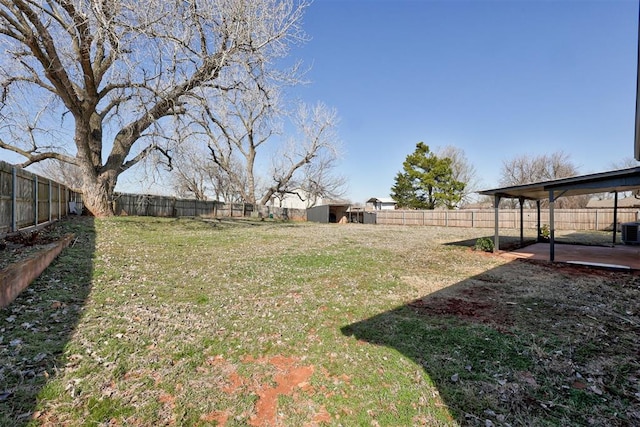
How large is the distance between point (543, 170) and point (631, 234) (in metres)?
26.9

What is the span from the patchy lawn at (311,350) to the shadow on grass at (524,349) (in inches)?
0.6

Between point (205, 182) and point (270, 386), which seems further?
point (205, 182)

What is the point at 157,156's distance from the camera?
1094cm

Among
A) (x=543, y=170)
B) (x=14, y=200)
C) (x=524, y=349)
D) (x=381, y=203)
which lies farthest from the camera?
(x=381, y=203)

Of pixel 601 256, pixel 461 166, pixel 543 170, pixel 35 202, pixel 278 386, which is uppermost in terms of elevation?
pixel 461 166

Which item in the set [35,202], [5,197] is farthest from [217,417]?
[35,202]

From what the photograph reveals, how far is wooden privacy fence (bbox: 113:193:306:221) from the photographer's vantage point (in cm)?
1733

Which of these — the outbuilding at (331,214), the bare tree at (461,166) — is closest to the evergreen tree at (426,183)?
the bare tree at (461,166)

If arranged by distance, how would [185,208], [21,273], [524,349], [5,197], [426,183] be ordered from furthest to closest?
[426,183], [185,208], [5,197], [21,273], [524,349]

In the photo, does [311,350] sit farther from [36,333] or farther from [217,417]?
[36,333]

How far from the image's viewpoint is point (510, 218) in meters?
21.2

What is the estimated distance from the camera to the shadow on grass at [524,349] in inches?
86.1

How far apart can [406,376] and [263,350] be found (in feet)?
4.62

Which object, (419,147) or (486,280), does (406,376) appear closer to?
(486,280)
